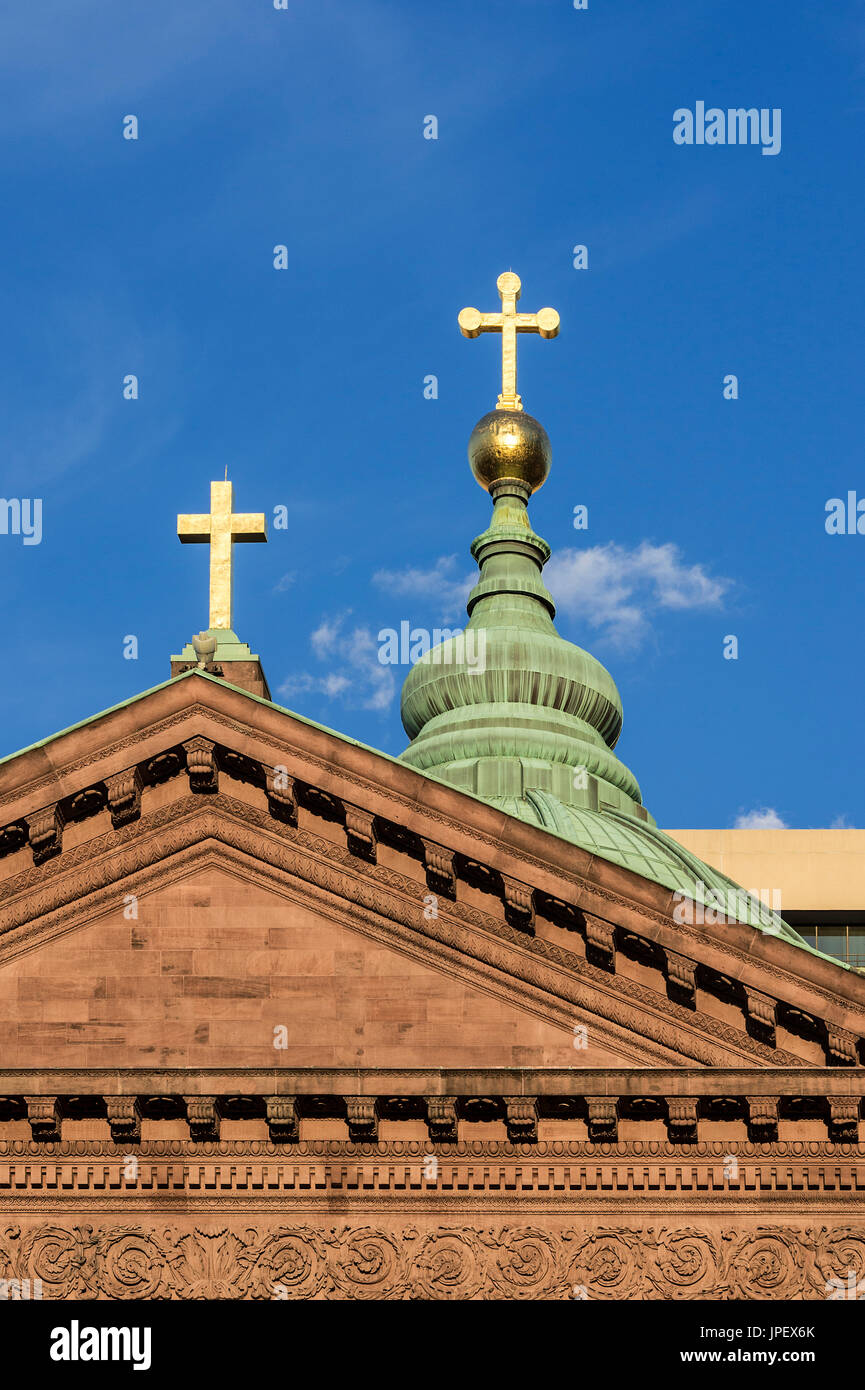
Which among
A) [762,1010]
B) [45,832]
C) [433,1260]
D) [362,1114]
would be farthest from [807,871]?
[362,1114]

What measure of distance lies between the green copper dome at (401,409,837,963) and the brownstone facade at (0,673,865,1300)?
12812mm

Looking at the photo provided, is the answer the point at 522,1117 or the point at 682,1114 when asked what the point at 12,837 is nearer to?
the point at 522,1117

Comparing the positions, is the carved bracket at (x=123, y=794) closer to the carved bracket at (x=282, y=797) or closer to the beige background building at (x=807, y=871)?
the carved bracket at (x=282, y=797)

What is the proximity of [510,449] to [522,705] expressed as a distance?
305 inches

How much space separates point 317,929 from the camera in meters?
22.7

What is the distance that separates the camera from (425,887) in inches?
891

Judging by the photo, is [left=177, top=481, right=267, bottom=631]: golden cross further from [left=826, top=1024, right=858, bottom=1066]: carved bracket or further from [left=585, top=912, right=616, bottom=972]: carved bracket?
[left=826, top=1024, right=858, bottom=1066]: carved bracket

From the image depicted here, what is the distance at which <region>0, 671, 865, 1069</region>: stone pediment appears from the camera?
862 inches

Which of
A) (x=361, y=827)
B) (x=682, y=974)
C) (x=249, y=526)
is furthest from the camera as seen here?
(x=249, y=526)

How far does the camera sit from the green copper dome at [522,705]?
38.4 m

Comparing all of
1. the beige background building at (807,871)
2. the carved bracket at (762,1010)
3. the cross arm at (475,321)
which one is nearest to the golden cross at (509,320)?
the cross arm at (475,321)
